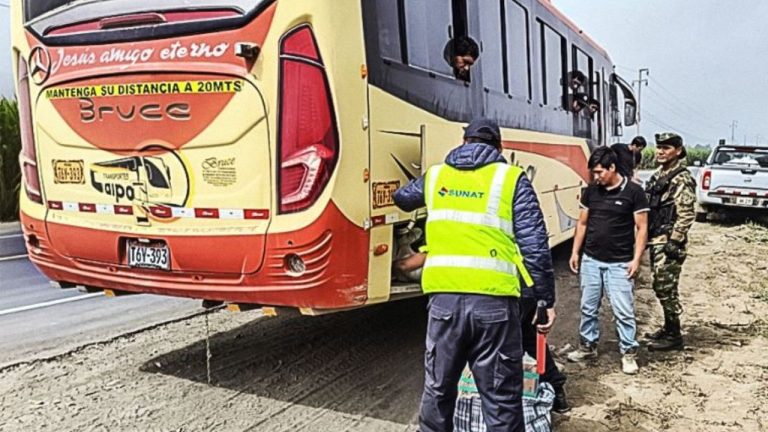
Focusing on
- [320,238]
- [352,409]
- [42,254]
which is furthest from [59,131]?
[352,409]

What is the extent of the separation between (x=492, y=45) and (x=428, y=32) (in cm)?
144

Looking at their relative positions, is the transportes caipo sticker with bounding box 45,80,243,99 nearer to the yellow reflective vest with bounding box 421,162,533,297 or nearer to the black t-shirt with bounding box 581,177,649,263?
the yellow reflective vest with bounding box 421,162,533,297

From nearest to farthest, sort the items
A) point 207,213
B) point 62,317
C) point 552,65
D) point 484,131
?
point 484,131 → point 207,213 → point 62,317 → point 552,65

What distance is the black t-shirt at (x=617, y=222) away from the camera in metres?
5.74

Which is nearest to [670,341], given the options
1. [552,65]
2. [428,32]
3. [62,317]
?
[428,32]

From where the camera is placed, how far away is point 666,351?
6324 mm

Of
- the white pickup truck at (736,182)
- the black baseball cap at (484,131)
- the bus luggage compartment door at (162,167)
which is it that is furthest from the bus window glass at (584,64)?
Answer: the bus luggage compartment door at (162,167)

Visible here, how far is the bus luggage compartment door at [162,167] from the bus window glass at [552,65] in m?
4.91

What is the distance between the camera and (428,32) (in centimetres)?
530

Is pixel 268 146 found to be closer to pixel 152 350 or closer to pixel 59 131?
pixel 59 131

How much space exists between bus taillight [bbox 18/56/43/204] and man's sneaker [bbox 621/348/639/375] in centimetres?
457

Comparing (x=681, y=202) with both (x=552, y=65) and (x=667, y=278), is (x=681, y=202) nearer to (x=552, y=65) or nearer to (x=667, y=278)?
(x=667, y=278)

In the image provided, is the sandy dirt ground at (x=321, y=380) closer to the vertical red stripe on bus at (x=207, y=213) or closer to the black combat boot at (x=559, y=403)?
the black combat boot at (x=559, y=403)

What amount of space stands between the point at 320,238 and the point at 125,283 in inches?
60.3
